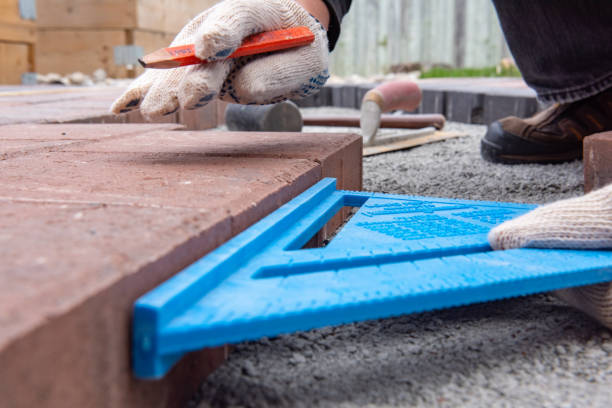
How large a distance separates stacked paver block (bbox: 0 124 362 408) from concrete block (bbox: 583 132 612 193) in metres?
0.64

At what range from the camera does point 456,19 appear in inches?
311

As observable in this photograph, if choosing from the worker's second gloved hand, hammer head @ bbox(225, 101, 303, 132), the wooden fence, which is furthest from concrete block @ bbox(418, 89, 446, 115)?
the wooden fence

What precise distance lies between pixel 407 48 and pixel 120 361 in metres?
8.32

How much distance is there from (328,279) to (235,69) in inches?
28.0

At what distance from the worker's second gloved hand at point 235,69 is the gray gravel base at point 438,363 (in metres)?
0.54

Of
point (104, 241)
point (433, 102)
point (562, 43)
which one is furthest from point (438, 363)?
point (433, 102)

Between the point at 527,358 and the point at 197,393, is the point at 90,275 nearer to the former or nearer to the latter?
the point at 197,393

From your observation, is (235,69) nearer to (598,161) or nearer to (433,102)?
(598,161)

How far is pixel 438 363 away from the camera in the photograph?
832mm

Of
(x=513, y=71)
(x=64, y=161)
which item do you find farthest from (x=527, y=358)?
(x=513, y=71)

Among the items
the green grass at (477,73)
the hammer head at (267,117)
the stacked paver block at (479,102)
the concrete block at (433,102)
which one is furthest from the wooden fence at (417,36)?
the hammer head at (267,117)

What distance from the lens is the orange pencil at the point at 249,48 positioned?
111 cm

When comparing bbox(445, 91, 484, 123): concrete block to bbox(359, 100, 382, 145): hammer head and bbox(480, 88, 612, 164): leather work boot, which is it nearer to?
bbox(359, 100, 382, 145): hammer head

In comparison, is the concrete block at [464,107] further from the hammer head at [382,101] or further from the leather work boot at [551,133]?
the leather work boot at [551,133]
